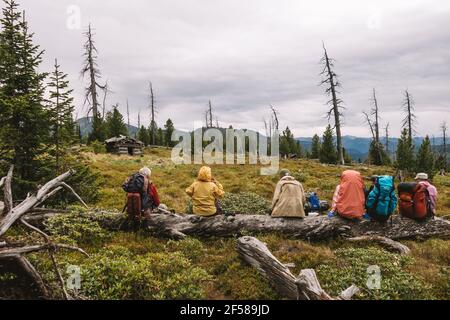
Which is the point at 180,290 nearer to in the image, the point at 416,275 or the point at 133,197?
the point at 133,197

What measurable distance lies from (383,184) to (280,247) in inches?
135

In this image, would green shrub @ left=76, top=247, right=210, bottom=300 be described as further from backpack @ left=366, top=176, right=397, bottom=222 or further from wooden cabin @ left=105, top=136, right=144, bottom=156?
wooden cabin @ left=105, top=136, right=144, bottom=156

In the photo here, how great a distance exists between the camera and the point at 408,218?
9961 mm

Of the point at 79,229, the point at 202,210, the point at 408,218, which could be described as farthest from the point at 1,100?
the point at 408,218

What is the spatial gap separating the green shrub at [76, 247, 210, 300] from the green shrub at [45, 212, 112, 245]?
202 cm

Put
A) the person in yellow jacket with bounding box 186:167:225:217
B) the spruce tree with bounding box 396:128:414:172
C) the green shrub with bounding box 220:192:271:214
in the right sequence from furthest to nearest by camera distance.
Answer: the spruce tree with bounding box 396:128:414:172 → the green shrub with bounding box 220:192:271:214 → the person in yellow jacket with bounding box 186:167:225:217

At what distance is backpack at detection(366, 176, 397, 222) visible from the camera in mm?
9367

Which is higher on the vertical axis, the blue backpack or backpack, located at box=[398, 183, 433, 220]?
backpack, located at box=[398, 183, 433, 220]

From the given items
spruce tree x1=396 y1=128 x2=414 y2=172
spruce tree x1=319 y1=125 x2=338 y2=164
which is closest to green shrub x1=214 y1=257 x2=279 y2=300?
spruce tree x1=396 y1=128 x2=414 y2=172

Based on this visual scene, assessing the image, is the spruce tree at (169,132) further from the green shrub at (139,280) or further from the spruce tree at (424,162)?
the green shrub at (139,280)

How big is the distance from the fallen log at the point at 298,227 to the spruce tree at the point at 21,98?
491 cm

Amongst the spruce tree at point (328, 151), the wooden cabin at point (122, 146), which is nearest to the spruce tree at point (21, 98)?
the wooden cabin at point (122, 146)
